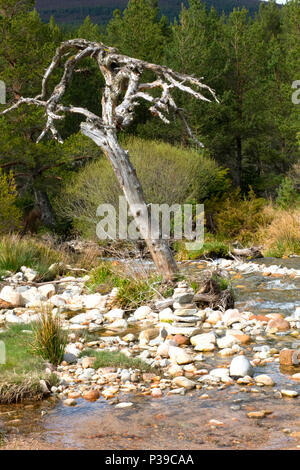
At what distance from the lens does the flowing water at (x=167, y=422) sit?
3.61 m

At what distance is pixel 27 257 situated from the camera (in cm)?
1129

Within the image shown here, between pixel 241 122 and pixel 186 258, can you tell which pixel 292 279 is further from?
pixel 241 122

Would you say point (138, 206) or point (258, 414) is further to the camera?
point (138, 206)

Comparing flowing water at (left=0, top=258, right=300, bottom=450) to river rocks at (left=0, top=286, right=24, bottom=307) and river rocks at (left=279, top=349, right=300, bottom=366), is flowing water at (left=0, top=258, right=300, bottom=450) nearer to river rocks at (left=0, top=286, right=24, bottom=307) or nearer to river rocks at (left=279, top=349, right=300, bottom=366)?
river rocks at (left=279, top=349, right=300, bottom=366)

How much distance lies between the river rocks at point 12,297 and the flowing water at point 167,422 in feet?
13.6

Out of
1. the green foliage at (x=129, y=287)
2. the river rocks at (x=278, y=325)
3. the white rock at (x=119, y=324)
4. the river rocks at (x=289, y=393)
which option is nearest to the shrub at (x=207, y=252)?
the green foliage at (x=129, y=287)

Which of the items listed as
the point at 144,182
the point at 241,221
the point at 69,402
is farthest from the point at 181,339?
the point at 241,221

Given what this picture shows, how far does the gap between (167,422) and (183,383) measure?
2.57 ft

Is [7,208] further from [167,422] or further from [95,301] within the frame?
[167,422]

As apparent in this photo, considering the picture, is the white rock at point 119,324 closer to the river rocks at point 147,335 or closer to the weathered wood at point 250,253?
the river rocks at point 147,335

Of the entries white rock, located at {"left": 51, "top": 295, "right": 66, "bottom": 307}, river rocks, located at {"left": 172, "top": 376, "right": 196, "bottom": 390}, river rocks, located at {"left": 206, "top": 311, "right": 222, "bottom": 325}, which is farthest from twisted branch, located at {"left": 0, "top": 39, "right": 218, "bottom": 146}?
river rocks, located at {"left": 172, "top": 376, "right": 196, "bottom": 390}

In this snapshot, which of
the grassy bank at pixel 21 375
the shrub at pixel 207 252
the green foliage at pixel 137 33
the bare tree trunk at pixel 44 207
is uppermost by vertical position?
the green foliage at pixel 137 33
